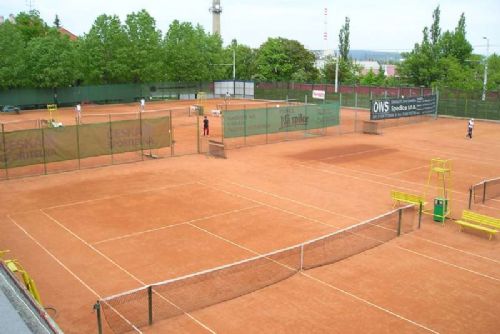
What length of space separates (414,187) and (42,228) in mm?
17023

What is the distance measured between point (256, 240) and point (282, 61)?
253ft

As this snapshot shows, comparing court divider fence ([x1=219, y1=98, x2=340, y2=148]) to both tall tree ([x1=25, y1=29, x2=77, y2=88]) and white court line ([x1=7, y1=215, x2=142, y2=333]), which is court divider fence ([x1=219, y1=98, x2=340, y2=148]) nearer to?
white court line ([x1=7, y1=215, x2=142, y2=333])

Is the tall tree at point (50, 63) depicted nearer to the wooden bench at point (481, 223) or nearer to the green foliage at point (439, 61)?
the green foliage at point (439, 61)

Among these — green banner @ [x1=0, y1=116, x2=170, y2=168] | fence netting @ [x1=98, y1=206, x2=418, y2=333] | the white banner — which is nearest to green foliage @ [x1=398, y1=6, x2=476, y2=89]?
the white banner

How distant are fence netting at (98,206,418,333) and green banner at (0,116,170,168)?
17.4 meters

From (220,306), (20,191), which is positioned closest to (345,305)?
(220,306)

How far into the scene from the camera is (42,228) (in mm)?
19000

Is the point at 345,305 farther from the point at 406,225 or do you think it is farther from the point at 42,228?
the point at 42,228

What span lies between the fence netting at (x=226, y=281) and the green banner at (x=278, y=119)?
771 inches

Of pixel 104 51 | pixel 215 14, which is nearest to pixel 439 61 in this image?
pixel 104 51

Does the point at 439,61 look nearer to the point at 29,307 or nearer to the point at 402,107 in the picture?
the point at 402,107

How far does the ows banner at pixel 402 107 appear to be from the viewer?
45.7 m

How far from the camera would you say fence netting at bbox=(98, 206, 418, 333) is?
11.8m

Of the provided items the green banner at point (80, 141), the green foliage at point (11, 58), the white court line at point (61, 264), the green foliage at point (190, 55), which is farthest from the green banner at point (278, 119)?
the green foliage at point (190, 55)
